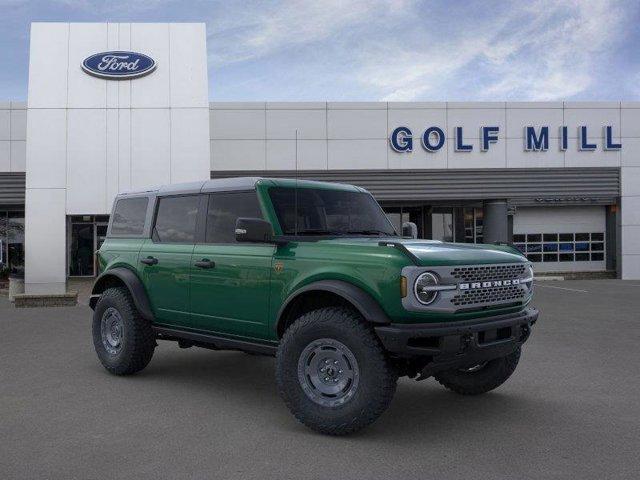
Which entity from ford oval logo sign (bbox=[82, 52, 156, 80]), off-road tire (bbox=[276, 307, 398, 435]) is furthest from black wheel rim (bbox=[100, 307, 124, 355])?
ford oval logo sign (bbox=[82, 52, 156, 80])

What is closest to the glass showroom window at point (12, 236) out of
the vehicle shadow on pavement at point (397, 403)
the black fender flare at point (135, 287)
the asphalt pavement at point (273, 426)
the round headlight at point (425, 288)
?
the asphalt pavement at point (273, 426)

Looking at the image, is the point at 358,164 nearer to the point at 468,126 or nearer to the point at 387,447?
the point at 468,126

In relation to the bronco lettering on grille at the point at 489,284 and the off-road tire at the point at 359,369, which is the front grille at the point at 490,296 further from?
the off-road tire at the point at 359,369

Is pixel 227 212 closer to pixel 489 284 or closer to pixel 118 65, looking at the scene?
pixel 489 284

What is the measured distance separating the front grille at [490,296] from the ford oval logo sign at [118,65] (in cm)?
1717

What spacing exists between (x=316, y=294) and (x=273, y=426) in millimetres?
1115

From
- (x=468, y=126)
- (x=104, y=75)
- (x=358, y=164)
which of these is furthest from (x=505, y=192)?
(x=104, y=75)

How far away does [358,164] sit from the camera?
24.6 meters

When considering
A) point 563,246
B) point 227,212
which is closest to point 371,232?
point 227,212

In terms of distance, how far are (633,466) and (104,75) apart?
62.5 ft

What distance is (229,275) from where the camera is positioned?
5578 mm

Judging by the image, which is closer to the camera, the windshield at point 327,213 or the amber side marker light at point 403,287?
the amber side marker light at point 403,287

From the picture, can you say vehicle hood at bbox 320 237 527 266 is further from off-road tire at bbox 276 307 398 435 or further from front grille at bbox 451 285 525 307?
off-road tire at bbox 276 307 398 435

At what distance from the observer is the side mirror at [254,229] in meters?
4.91
